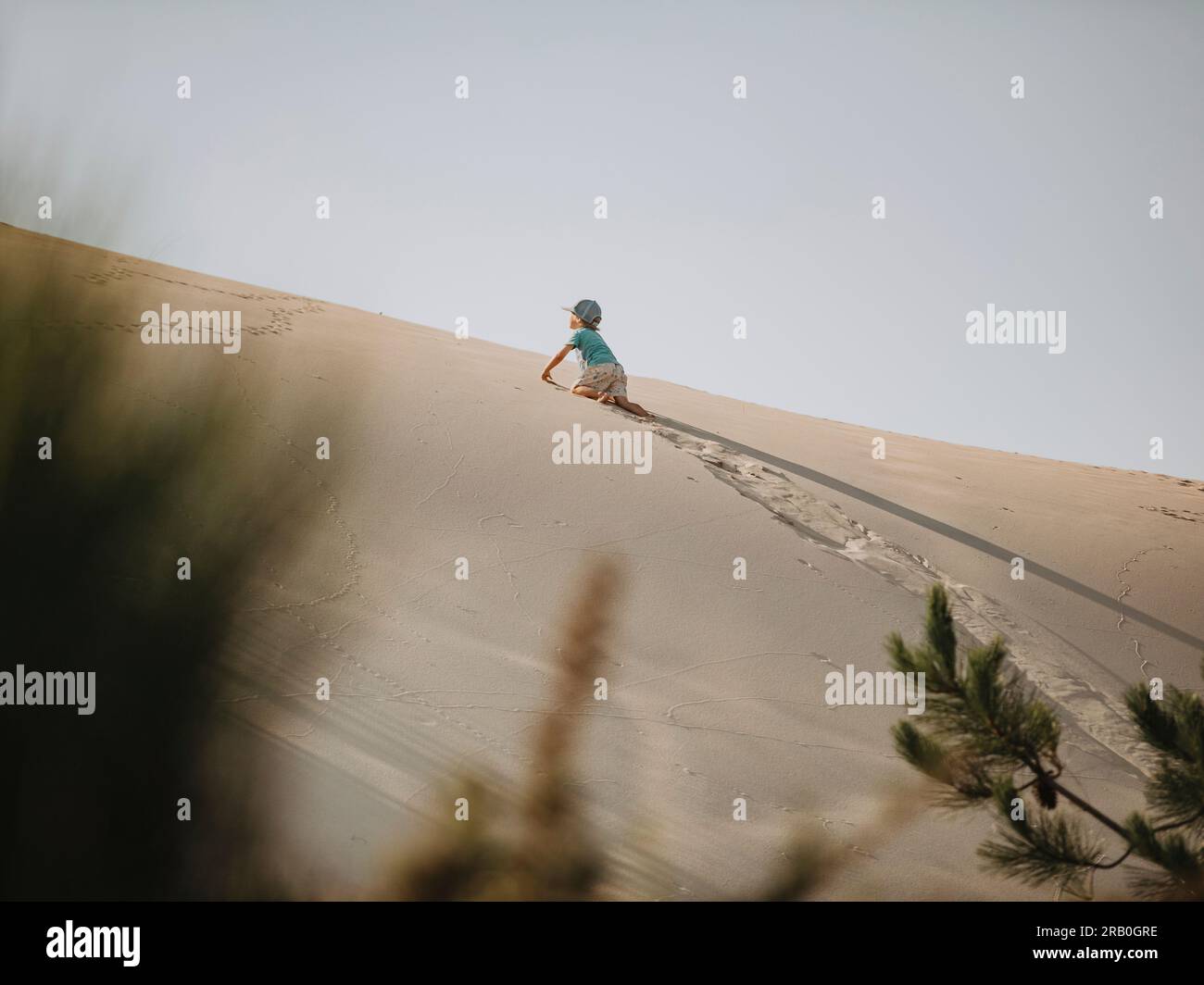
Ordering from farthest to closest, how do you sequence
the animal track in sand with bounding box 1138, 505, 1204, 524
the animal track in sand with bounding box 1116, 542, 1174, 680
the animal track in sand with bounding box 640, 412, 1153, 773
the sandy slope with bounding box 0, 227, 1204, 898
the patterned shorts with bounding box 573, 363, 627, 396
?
1. the animal track in sand with bounding box 1138, 505, 1204, 524
2. the patterned shorts with bounding box 573, 363, 627, 396
3. the animal track in sand with bounding box 1116, 542, 1174, 680
4. the animal track in sand with bounding box 640, 412, 1153, 773
5. the sandy slope with bounding box 0, 227, 1204, 898

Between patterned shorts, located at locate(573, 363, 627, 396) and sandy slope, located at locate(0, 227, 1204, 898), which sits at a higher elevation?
patterned shorts, located at locate(573, 363, 627, 396)

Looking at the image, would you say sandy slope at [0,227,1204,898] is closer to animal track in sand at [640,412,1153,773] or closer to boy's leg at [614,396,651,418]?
animal track in sand at [640,412,1153,773]

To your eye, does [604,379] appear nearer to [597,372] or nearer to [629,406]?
[597,372]

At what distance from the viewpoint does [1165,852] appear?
2738mm

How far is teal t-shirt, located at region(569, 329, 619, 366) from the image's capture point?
8164 millimetres

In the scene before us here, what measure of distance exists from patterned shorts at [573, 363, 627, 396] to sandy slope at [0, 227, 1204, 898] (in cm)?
29

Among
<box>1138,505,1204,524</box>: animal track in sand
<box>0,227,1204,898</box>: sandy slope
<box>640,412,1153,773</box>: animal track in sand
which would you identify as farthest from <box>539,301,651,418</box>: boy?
<box>1138,505,1204,524</box>: animal track in sand

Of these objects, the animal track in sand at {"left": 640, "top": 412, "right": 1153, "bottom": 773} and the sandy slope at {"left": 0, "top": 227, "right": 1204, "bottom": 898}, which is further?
the animal track in sand at {"left": 640, "top": 412, "right": 1153, "bottom": 773}

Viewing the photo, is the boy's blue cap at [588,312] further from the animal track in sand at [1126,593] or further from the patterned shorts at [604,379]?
the animal track in sand at [1126,593]

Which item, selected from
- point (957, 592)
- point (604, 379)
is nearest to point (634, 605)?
point (957, 592)

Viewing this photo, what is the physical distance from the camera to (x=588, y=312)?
8.46 metres

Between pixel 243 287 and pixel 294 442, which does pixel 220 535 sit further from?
pixel 243 287
